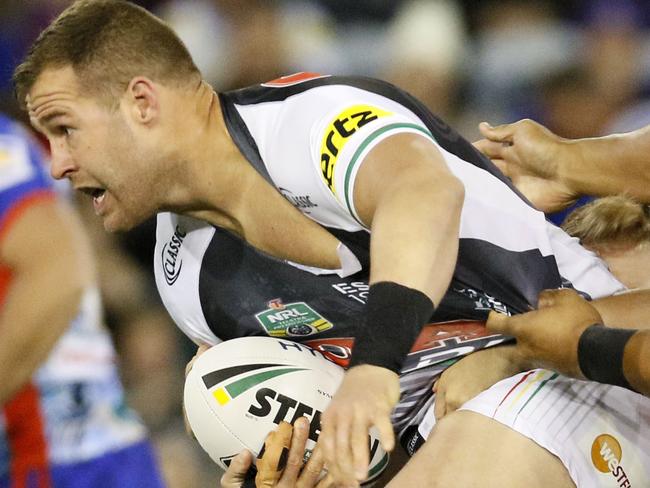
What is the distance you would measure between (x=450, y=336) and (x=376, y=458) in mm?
378

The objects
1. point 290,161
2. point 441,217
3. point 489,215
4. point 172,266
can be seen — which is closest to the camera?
point 441,217

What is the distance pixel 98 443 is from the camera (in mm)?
3180

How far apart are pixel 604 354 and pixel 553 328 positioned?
157 millimetres

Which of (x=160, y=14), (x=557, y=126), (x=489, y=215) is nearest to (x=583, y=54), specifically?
(x=557, y=126)

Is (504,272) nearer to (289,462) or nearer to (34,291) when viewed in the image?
(289,462)

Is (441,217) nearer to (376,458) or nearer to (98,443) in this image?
(376,458)

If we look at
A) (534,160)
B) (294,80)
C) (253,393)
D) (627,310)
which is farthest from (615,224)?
(253,393)

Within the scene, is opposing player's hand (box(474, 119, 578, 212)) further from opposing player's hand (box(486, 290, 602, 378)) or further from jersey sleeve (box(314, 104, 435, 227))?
jersey sleeve (box(314, 104, 435, 227))

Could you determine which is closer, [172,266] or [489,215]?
[489,215]

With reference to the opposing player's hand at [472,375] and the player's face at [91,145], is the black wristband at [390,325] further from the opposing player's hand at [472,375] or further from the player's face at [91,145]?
the player's face at [91,145]

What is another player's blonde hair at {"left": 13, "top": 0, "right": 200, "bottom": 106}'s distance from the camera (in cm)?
276

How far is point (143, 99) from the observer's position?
279 centimetres

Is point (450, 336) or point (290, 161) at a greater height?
point (290, 161)

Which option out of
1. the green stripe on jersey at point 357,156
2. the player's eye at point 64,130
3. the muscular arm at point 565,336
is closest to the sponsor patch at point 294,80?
the green stripe on jersey at point 357,156
